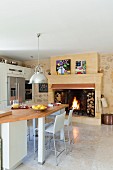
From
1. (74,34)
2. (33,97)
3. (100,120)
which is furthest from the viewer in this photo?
(33,97)

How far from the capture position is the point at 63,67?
6043 millimetres

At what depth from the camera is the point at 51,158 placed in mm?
2951

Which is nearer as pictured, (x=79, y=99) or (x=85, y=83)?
(x=85, y=83)

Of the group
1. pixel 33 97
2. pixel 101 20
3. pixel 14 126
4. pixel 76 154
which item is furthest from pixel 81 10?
pixel 33 97

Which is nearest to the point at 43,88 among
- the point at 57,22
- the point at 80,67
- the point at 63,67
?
the point at 63,67

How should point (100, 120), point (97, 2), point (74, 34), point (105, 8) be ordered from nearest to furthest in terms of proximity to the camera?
point (97, 2), point (105, 8), point (74, 34), point (100, 120)

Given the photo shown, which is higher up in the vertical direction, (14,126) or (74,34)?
(74,34)

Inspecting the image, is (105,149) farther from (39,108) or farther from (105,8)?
(105,8)

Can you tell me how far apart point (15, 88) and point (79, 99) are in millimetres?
2473

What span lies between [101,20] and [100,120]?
3.63m

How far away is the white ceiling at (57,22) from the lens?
234 cm

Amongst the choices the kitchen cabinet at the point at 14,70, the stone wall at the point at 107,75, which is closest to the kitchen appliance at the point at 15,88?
the kitchen cabinet at the point at 14,70

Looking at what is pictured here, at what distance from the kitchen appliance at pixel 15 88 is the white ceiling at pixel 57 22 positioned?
152 centimetres

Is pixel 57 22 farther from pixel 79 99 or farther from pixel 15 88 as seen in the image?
pixel 79 99
